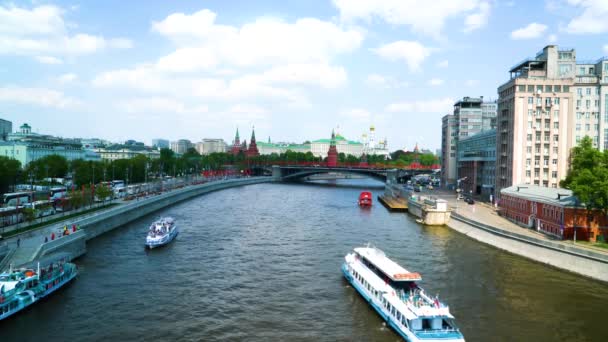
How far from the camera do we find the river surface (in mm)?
A: 31578

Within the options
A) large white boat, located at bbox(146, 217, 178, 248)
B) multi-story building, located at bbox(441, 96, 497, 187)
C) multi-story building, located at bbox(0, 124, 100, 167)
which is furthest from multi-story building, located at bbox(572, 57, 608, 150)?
multi-story building, located at bbox(0, 124, 100, 167)

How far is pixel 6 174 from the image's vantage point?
8544 cm

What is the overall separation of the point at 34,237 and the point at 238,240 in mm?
23811

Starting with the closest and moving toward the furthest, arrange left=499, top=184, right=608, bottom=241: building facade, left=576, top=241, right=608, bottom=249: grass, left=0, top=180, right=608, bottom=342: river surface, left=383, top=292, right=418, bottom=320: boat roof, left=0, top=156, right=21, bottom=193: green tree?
left=383, top=292, right=418, bottom=320: boat roof → left=0, top=180, right=608, bottom=342: river surface → left=576, top=241, right=608, bottom=249: grass → left=499, top=184, right=608, bottom=241: building facade → left=0, top=156, right=21, bottom=193: green tree

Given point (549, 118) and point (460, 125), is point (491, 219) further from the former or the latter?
point (460, 125)

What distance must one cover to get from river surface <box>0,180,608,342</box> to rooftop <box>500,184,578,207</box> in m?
8.56

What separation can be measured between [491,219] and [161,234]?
4737 centimetres

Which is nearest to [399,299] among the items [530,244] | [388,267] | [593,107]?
[388,267]

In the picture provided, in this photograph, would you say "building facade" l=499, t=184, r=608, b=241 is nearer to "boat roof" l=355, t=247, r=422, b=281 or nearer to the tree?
"boat roof" l=355, t=247, r=422, b=281

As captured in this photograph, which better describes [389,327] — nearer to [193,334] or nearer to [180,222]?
[193,334]

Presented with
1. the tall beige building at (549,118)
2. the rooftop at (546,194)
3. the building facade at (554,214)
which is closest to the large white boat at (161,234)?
the building facade at (554,214)

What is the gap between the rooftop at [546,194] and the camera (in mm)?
52588

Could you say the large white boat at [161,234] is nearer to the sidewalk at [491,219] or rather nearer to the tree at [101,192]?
the tree at [101,192]

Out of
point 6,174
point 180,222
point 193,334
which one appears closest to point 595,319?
point 193,334
